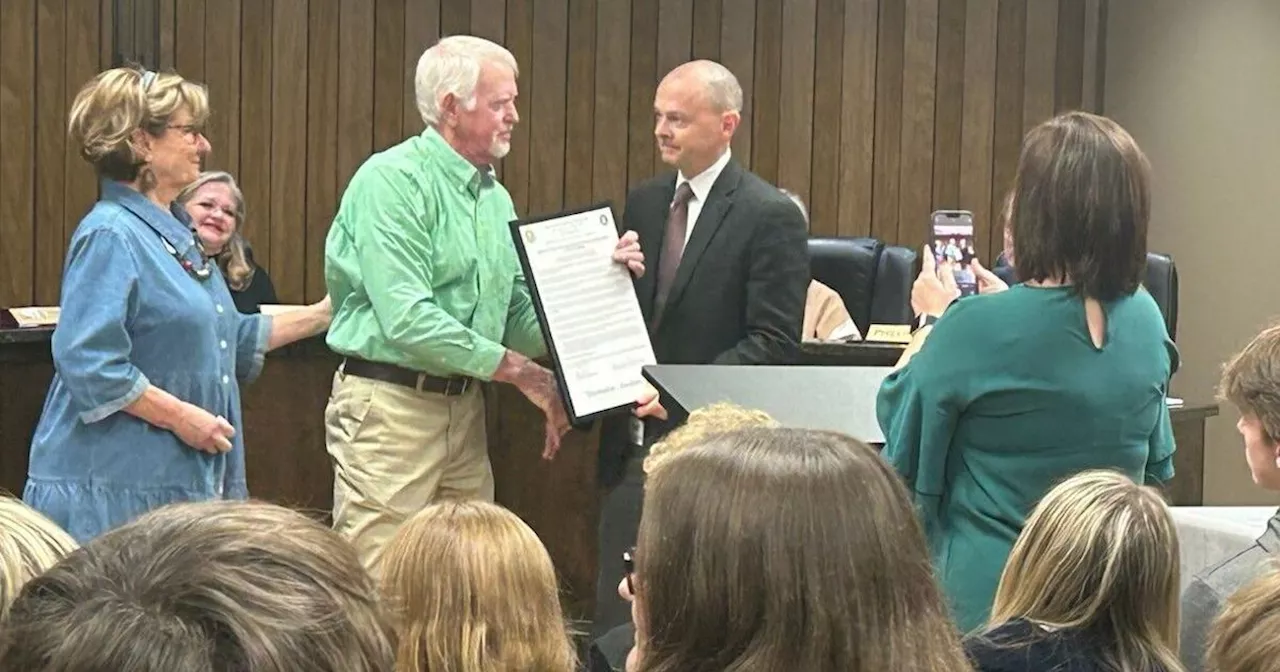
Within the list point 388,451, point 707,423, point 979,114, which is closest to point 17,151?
point 388,451

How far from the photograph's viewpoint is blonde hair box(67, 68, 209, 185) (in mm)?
2955

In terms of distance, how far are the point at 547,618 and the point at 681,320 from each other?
175 centimetres

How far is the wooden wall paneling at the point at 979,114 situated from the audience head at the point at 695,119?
13.3ft

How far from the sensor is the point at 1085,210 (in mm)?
2387

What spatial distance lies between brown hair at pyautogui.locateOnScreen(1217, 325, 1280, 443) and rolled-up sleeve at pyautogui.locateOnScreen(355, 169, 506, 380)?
173cm

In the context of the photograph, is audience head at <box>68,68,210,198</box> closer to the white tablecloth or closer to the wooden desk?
the wooden desk

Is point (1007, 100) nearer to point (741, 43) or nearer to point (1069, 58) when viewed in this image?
point (1069, 58)

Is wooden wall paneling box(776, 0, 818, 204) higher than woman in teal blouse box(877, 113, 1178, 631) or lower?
higher

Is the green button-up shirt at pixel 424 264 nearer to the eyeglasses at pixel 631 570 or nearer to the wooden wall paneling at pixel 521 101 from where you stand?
Answer: the eyeglasses at pixel 631 570

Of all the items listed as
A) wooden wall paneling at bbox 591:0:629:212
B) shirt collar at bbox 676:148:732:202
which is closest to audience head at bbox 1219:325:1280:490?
shirt collar at bbox 676:148:732:202

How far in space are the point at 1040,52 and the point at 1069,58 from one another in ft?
0.57

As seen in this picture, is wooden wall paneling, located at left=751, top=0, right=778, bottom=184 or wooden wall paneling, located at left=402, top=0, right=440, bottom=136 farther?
wooden wall paneling, located at left=751, top=0, right=778, bottom=184

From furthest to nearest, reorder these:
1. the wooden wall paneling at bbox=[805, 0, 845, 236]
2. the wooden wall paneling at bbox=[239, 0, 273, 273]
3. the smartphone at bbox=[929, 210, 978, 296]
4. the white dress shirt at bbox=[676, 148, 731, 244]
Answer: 1. the wooden wall paneling at bbox=[805, 0, 845, 236]
2. the wooden wall paneling at bbox=[239, 0, 273, 273]
3. the white dress shirt at bbox=[676, 148, 731, 244]
4. the smartphone at bbox=[929, 210, 978, 296]

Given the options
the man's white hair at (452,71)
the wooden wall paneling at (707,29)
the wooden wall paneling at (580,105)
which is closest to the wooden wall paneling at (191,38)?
the wooden wall paneling at (580,105)
